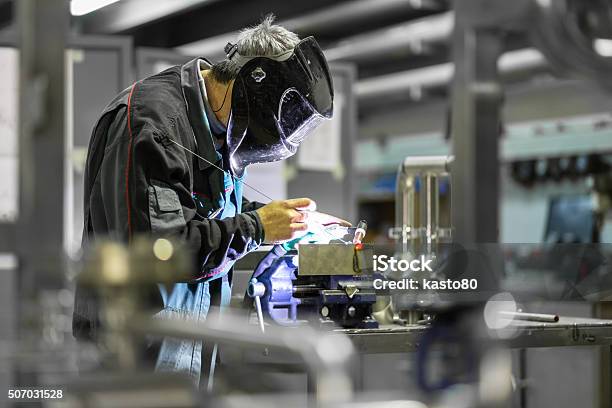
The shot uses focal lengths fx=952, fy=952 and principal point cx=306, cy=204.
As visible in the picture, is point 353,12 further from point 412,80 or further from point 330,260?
point 330,260

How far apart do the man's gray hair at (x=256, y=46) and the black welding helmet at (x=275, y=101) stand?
0.01m

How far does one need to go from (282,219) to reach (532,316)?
0.99 metres

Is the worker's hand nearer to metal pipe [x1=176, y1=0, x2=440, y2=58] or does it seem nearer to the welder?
the welder

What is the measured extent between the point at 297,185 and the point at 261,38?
2.14 metres

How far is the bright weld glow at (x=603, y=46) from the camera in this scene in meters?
2.84

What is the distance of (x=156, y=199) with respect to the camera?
226 cm

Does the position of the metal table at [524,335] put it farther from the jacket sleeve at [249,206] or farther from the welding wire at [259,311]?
the jacket sleeve at [249,206]

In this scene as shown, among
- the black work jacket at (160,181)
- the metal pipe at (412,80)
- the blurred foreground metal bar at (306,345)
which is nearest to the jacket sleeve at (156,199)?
the black work jacket at (160,181)

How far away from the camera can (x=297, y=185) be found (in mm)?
4680

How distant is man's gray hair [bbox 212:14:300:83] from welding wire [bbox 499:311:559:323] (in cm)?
114

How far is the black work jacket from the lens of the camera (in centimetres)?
226

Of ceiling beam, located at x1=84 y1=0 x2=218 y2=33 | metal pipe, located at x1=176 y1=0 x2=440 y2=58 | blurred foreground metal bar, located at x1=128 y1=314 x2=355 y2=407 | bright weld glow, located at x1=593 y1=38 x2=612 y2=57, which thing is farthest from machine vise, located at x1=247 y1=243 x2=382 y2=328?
metal pipe, located at x1=176 y1=0 x2=440 y2=58

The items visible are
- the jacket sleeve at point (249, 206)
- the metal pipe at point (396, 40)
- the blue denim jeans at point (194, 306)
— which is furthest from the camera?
the metal pipe at point (396, 40)

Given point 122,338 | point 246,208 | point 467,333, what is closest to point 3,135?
point 246,208
